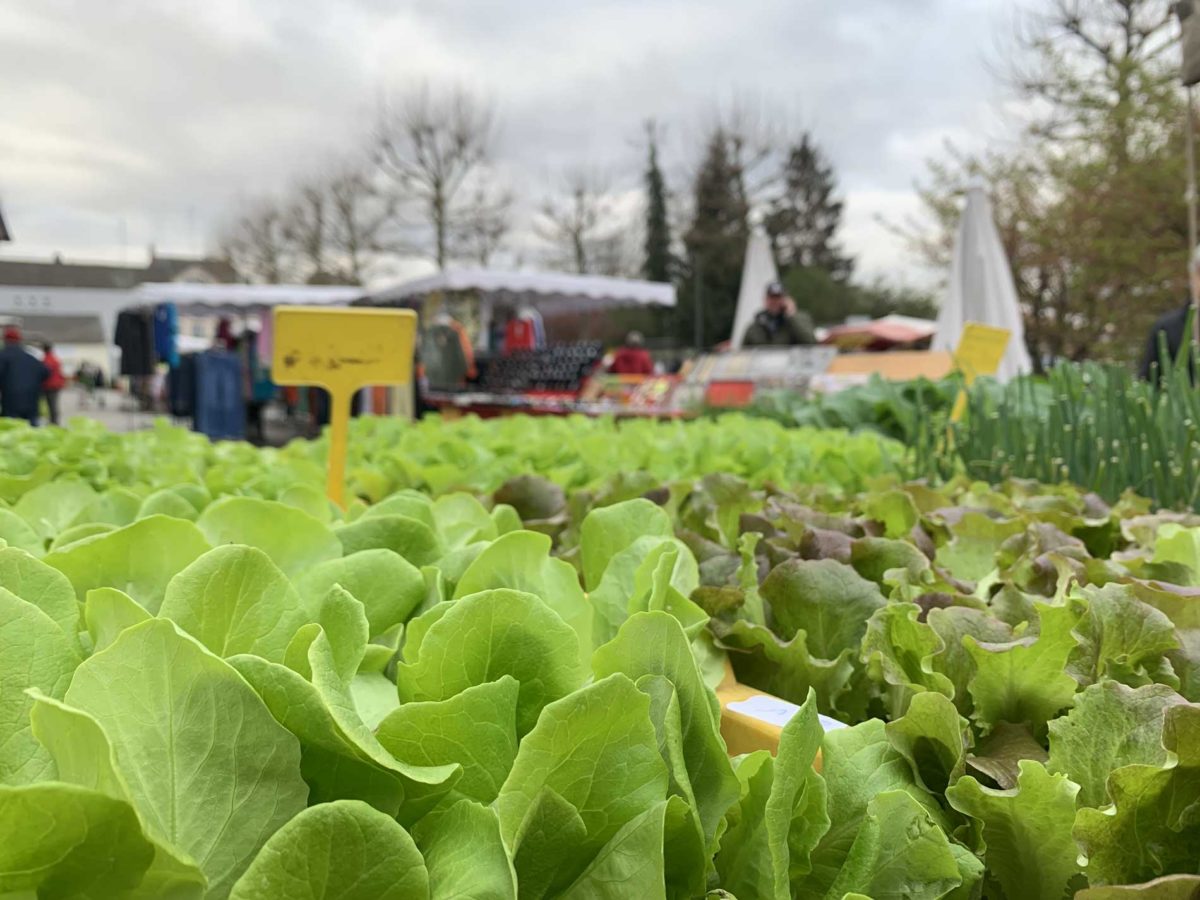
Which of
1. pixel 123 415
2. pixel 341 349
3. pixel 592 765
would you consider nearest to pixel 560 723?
pixel 592 765

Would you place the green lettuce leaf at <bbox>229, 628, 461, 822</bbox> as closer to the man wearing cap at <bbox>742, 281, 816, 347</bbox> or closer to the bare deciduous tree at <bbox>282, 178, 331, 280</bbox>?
the man wearing cap at <bbox>742, 281, 816, 347</bbox>

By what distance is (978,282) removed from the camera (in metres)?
8.06

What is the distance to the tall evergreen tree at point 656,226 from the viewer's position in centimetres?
3177

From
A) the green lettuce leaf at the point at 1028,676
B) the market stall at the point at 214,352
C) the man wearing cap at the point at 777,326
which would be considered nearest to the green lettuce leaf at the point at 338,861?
the green lettuce leaf at the point at 1028,676

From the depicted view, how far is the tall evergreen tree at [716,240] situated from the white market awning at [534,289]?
13327 mm

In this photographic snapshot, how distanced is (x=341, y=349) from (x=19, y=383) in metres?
9.97

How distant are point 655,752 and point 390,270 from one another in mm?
30216

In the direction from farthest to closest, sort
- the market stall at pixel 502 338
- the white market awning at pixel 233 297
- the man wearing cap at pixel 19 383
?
the white market awning at pixel 233 297
the market stall at pixel 502 338
the man wearing cap at pixel 19 383

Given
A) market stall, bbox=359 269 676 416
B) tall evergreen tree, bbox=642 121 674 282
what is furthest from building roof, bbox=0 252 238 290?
market stall, bbox=359 269 676 416

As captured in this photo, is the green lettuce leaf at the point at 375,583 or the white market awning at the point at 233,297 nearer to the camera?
the green lettuce leaf at the point at 375,583

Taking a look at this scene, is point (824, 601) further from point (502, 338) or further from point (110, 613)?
point (502, 338)

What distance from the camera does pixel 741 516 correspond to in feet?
3.96

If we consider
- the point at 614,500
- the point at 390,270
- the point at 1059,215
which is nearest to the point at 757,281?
the point at 1059,215

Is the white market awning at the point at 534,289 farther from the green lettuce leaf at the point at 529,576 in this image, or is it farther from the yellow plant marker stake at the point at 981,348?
the green lettuce leaf at the point at 529,576
